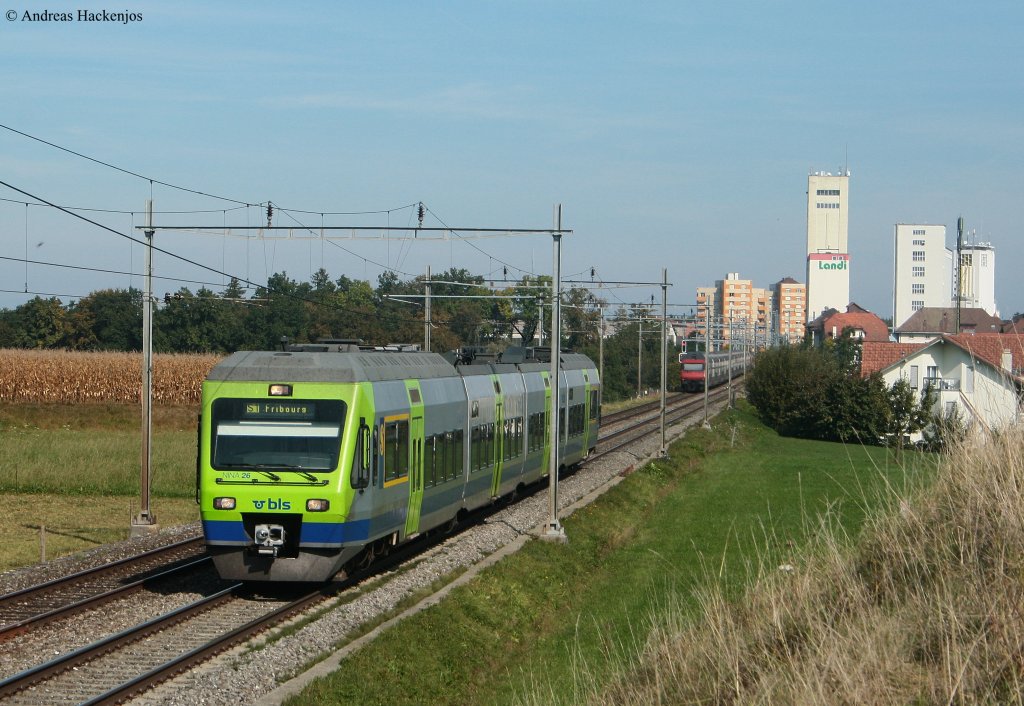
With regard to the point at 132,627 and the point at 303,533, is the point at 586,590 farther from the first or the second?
the point at 132,627

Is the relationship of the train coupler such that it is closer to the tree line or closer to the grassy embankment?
the grassy embankment

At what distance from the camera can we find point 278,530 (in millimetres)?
15883

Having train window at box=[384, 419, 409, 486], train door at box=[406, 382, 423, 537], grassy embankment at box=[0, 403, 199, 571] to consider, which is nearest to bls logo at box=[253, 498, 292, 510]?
train window at box=[384, 419, 409, 486]

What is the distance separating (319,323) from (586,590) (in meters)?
44.9

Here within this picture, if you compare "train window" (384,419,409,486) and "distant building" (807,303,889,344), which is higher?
"distant building" (807,303,889,344)

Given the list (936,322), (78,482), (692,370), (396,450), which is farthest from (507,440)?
(936,322)

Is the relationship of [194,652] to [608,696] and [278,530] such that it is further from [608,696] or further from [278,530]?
[608,696]

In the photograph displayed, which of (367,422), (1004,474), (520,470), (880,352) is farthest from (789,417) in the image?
(1004,474)

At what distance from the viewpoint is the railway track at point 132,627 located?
39.1ft

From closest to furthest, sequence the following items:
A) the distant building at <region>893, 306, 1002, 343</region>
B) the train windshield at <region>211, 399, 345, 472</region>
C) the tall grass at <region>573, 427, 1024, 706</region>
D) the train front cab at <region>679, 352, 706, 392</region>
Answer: the tall grass at <region>573, 427, 1024, 706</region>, the train windshield at <region>211, 399, 345, 472</region>, the train front cab at <region>679, 352, 706, 392</region>, the distant building at <region>893, 306, 1002, 343</region>

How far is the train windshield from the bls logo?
1.40 ft

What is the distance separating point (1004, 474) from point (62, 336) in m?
89.4

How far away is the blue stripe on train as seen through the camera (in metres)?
15.9

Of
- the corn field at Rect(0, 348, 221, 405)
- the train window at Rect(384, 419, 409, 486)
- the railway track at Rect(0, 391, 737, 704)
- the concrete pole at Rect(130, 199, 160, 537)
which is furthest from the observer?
the corn field at Rect(0, 348, 221, 405)
